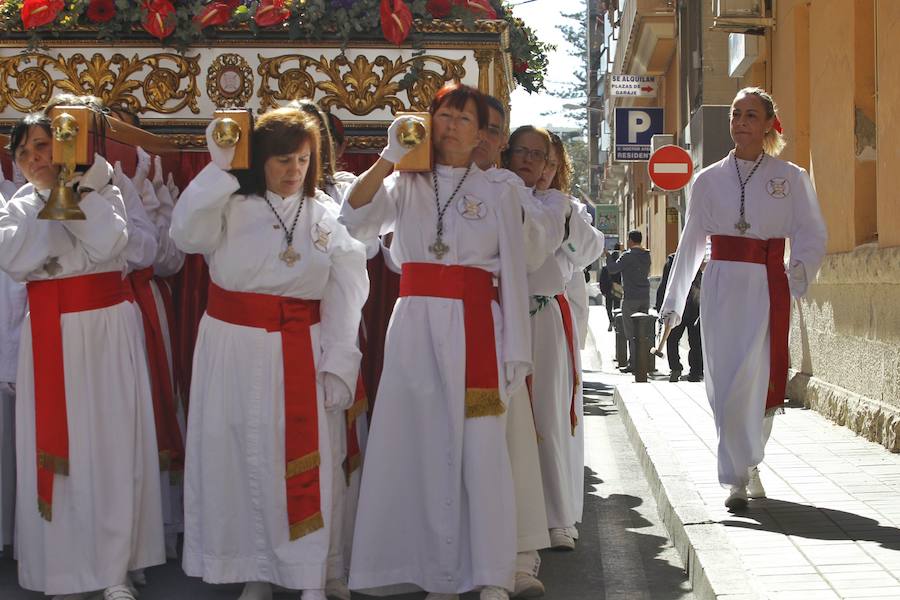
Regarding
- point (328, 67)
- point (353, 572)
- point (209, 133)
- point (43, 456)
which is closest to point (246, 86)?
point (328, 67)

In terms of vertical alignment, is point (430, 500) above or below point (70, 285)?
below

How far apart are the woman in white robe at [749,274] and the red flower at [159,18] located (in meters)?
2.78

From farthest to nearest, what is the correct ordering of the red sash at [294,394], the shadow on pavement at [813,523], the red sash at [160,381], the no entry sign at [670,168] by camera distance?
the no entry sign at [670,168] < the red sash at [160,381] < the shadow on pavement at [813,523] < the red sash at [294,394]

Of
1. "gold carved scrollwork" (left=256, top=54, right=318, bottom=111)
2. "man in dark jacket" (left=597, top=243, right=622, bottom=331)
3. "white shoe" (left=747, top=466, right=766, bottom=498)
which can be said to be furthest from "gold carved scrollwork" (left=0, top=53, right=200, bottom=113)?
"man in dark jacket" (left=597, top=243, right=622, bottom=331)

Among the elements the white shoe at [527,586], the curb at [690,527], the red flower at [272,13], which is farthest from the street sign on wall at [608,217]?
the white shoe at [527,586]

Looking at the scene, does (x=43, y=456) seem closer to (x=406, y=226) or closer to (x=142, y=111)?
(x=406, y=226)

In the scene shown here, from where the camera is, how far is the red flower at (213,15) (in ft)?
22.8

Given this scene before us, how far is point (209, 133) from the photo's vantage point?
5473 millimetres

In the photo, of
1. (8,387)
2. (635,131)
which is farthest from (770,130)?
(635,131)

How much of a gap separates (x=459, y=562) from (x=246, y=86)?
282 cm

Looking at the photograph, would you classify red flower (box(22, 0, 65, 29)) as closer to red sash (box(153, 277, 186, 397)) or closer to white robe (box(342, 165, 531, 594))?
red sash (box(153, 277, 186, 397))

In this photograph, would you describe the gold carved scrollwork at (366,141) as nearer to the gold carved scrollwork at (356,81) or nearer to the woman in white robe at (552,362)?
the gold carved scrollwork at (356,81)

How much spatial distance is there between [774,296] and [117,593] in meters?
3.49

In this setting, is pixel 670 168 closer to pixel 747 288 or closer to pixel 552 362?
pixel 747 288
